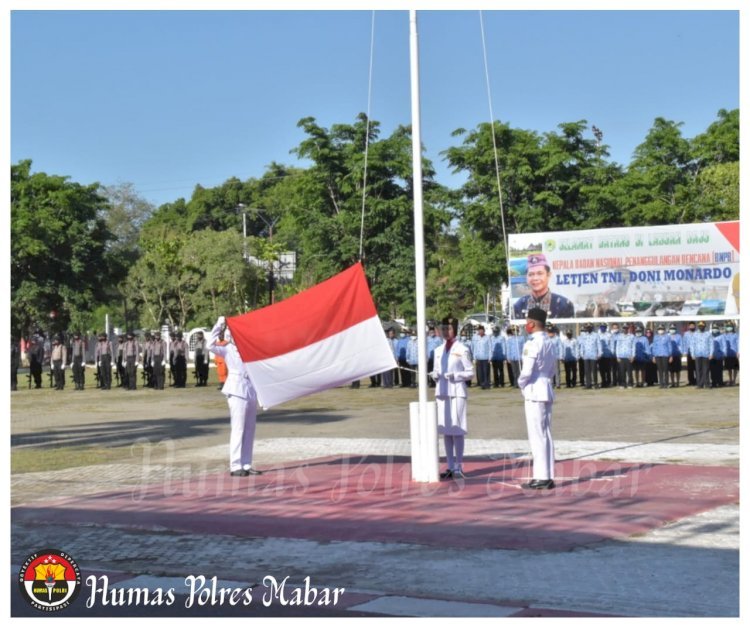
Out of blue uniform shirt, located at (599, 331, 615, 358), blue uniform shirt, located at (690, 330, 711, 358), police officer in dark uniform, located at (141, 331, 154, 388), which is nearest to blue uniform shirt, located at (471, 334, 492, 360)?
blue uniform shirt, located at (599, 331, 615, 358)

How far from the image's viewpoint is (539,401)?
40.4ft

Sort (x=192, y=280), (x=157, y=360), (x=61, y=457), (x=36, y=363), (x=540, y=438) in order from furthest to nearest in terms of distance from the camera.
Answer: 1. (x=192, y=280)
2. (x=36, y=363)
3. (x=157, y=360)
4. (x=61, y=457)
5. (x=540, y=438)

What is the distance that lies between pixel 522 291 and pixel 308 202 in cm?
1479

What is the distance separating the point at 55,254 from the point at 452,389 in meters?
38.2

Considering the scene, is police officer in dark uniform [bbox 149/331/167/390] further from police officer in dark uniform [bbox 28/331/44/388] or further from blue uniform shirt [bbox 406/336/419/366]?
blue uniform shirt [bbox 406/336/419/366]

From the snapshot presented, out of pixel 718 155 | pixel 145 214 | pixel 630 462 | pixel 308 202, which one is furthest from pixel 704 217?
pixel 145 214

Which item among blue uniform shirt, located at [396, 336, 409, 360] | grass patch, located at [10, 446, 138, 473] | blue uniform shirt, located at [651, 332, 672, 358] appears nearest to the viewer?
grass patch, located at [10, 446, 138, 473]

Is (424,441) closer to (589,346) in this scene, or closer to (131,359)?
(589,346)

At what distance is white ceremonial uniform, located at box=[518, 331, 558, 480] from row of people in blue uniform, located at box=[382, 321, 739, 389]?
1687 cm

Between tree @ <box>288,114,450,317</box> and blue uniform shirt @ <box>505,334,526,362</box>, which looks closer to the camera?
blue uniform shirt @ <box>505,334,526,362</box>

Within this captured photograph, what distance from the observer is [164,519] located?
11.0m

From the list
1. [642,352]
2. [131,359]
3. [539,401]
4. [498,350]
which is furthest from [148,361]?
[539,401]

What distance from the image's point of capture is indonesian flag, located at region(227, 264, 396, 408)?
13.1 m
